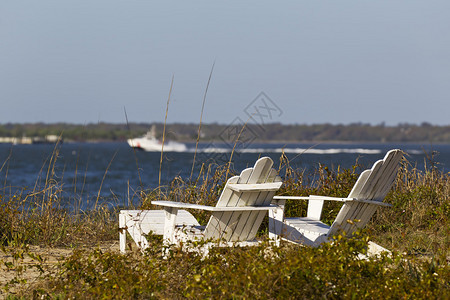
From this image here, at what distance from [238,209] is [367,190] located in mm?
1013

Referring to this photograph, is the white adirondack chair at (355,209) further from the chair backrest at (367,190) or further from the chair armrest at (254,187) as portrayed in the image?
the chair armrest at (254,187)

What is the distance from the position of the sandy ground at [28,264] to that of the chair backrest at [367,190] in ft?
6.54

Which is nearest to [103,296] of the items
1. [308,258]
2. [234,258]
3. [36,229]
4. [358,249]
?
[234,258]

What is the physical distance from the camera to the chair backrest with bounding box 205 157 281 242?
3676 millimetres

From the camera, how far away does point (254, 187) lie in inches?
145

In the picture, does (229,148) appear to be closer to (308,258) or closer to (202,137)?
(202,137)

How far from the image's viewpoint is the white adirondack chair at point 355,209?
3.87m

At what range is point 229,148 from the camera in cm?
580

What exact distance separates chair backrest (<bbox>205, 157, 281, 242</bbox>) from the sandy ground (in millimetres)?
1058

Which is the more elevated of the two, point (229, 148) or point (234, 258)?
point (229, 148)

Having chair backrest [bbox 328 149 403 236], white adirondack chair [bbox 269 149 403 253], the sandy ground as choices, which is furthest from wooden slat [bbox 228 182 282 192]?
the sandy ground

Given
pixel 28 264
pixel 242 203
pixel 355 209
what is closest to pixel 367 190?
pixel 355 209

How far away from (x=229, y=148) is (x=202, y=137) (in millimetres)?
347

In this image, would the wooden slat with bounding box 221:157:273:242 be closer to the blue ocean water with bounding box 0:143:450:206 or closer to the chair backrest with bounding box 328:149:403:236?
the chair backrest with bounding box 328:149:403:236
